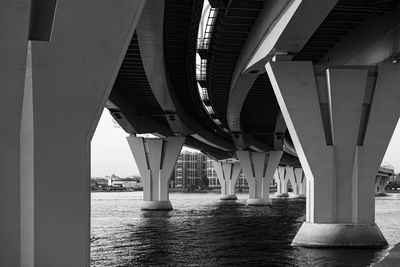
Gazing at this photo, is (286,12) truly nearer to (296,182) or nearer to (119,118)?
(119,118)

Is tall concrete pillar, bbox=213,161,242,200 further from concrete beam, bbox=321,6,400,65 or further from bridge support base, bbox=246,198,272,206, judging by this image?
concrete beam, bbox=321,6,400,65

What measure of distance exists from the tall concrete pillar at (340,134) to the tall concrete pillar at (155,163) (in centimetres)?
3724

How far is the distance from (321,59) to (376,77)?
705 cm

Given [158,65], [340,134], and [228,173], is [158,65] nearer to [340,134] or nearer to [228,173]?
[340,134]

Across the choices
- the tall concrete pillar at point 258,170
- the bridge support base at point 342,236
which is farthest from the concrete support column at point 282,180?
A: the bridge support base at point 342,236

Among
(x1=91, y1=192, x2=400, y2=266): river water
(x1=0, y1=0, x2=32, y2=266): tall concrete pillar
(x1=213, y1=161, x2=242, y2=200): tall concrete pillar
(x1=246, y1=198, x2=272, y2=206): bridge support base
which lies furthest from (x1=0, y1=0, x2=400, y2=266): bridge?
(x1=213, y1=161, x2=242, y2=200): tall concrete pillar

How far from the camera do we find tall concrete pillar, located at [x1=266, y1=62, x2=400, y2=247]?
24.3m

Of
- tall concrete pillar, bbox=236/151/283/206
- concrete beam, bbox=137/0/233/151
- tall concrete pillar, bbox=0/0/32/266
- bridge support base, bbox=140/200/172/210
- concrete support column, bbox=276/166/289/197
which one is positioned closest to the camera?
tall concrete pillar, bbox=0/0/32/266

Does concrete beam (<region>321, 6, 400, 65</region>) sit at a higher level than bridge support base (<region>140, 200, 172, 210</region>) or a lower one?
higher

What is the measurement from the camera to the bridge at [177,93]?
1064 cm

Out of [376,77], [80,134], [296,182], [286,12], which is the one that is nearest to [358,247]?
[376,77]

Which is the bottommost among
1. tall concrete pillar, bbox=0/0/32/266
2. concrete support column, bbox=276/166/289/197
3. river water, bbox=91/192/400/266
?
concrete support column, bbox=276/166/289/197

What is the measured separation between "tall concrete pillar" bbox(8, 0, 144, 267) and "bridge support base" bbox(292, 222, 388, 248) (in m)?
15.1

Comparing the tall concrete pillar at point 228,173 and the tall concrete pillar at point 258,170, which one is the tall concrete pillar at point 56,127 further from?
the tall concrete pillar at point 228,173
